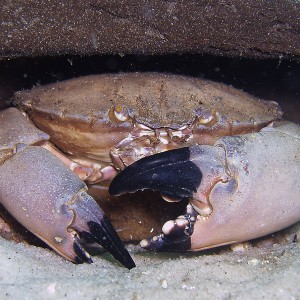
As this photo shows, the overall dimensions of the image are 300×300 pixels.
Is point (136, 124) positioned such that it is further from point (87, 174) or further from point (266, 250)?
point (266, 250)

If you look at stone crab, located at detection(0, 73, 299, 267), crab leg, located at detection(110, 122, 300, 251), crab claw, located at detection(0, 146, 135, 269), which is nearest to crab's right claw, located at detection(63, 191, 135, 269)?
crab claw, located at detection(0, 146, 135, 269)

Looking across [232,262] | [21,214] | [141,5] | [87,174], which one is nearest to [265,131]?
[232,262]

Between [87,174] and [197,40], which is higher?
[197,40]

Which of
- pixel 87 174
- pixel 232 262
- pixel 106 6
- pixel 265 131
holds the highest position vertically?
pixel 106 6

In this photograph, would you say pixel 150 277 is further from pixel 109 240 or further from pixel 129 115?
pixel 129 115

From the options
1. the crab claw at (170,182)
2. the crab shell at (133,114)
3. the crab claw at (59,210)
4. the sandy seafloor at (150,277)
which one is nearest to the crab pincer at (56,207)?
the crab claw at (59,210)

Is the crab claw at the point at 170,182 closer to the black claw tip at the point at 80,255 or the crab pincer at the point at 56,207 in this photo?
the crab pincer at the point at 56,207
